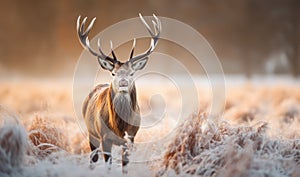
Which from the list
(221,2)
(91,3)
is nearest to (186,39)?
(221,2)

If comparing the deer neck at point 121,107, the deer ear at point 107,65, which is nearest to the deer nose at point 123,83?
the deer neck at point 121,107

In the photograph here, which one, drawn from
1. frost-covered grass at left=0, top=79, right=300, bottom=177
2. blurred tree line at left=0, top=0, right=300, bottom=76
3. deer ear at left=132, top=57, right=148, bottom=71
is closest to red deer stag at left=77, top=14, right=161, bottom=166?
deer ear at left=132, top=57, right=148, bottom=71

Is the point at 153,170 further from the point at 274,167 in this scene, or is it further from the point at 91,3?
the point at 91,3

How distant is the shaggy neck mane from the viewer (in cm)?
505

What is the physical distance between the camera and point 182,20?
24578 mm

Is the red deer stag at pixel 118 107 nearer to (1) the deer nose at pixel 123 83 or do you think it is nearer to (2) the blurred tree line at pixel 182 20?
(1) the deer nose at pixel 123 83

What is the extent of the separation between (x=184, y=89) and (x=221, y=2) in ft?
50.2

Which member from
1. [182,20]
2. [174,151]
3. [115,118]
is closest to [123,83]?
[115,118]

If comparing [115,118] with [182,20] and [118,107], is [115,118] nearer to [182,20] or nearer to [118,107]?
[118,107]

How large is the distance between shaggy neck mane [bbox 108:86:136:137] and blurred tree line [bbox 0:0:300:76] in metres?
16.1

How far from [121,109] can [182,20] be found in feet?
65.5

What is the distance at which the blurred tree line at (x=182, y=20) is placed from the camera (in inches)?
868

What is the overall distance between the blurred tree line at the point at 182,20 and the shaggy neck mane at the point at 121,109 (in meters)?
16.1

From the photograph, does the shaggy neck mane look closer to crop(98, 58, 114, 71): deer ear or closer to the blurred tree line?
crop(98, 58, 114, 71): deer ear
